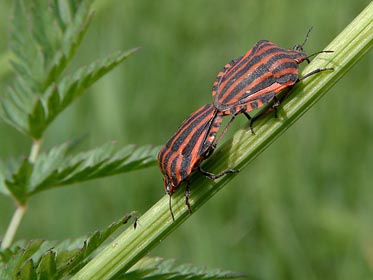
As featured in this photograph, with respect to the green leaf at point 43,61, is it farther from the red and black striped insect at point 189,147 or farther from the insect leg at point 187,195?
the insect leg at point 187,195

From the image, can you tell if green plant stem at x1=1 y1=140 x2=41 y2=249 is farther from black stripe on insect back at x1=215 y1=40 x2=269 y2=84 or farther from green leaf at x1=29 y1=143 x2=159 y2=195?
black stripe on insect back at x1=215 y1=40 x2=269 y2=84

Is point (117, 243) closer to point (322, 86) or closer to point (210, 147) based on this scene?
point (210, 147)

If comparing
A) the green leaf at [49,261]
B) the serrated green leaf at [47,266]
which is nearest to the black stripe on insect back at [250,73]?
the green leaf at [49,261]

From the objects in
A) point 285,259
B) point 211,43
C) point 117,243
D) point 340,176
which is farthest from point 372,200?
point 117,243

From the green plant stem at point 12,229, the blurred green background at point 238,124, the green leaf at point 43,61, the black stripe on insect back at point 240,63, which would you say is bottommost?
the green plant stem at point 12,229

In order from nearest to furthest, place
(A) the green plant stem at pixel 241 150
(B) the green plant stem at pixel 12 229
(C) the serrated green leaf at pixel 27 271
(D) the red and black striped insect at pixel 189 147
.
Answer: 1. (C) the serrated green leaf at pixel 27 271
2. (A) the green plant stem at pixel 241 150
3. (B) the green plant stem at pixel 12 229
4. (D) the red and black striped insect at pixel 189 147

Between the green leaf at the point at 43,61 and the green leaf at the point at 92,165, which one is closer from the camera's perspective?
the green leaf at the point at 92,165
